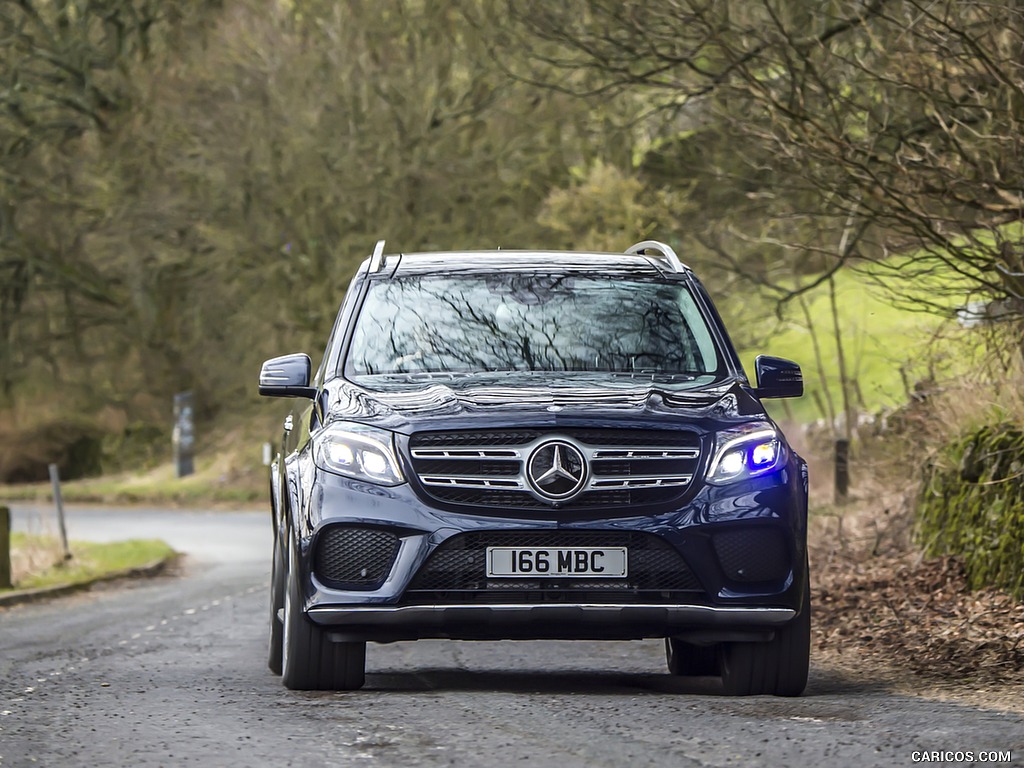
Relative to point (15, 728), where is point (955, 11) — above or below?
above

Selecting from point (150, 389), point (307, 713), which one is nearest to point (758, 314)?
point (150, 389)

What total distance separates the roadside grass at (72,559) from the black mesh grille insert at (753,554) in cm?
1236

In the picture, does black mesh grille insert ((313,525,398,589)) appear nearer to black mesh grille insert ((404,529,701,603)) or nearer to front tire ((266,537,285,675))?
black mesh grille insert ((404,529,701,603))

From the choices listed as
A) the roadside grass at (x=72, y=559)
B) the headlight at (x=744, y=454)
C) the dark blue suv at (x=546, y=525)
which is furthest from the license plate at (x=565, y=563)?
the roadside grass at (x=72, y=559)

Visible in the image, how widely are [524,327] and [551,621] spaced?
1.76 m

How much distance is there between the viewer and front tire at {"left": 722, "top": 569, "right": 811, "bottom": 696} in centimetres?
802

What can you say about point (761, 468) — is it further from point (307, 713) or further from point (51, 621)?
point (51, 621)

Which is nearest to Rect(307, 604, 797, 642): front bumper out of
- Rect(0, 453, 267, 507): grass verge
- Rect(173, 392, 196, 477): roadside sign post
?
Rect(0, 453, 267, 507): grass verge

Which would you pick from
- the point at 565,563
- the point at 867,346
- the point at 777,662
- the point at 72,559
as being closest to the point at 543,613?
the point at 565,563

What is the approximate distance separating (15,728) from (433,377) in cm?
238

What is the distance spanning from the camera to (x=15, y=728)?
24.2 feet

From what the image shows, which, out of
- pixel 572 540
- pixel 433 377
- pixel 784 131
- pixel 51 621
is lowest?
pixel 51 621

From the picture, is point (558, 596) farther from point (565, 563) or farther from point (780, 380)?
point (780, 380)

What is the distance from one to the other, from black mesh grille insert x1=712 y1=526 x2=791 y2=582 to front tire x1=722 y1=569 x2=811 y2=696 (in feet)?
0.58
